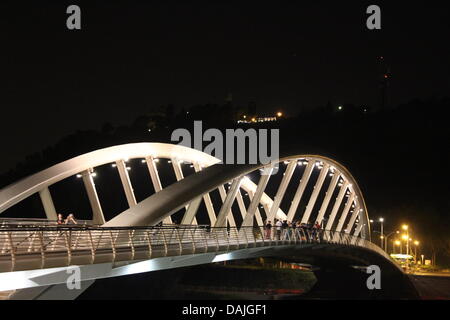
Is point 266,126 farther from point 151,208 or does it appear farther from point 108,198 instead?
point 151,208

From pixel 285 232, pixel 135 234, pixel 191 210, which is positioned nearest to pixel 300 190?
pixel 285 232

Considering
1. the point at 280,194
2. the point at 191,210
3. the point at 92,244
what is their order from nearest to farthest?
the point at 92,244
the point at 191,210
the point at 280,194

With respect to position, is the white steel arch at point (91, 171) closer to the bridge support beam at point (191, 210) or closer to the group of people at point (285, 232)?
the bridge support beam at point (191, 210)

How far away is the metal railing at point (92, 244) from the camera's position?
11.9 m

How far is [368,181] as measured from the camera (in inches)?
4336

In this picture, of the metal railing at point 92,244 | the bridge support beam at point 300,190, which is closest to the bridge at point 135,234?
the metal railing at point 92,244

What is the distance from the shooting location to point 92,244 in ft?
43.5

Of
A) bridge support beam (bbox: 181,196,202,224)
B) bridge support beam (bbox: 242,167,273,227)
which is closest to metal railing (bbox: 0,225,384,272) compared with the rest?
bridge support beam (bbox: 242,167,273,227)

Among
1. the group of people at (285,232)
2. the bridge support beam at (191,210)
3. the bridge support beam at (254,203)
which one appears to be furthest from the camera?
the bridge support beam at (254,203)

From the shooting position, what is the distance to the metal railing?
39.0ft

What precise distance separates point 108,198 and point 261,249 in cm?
6440
